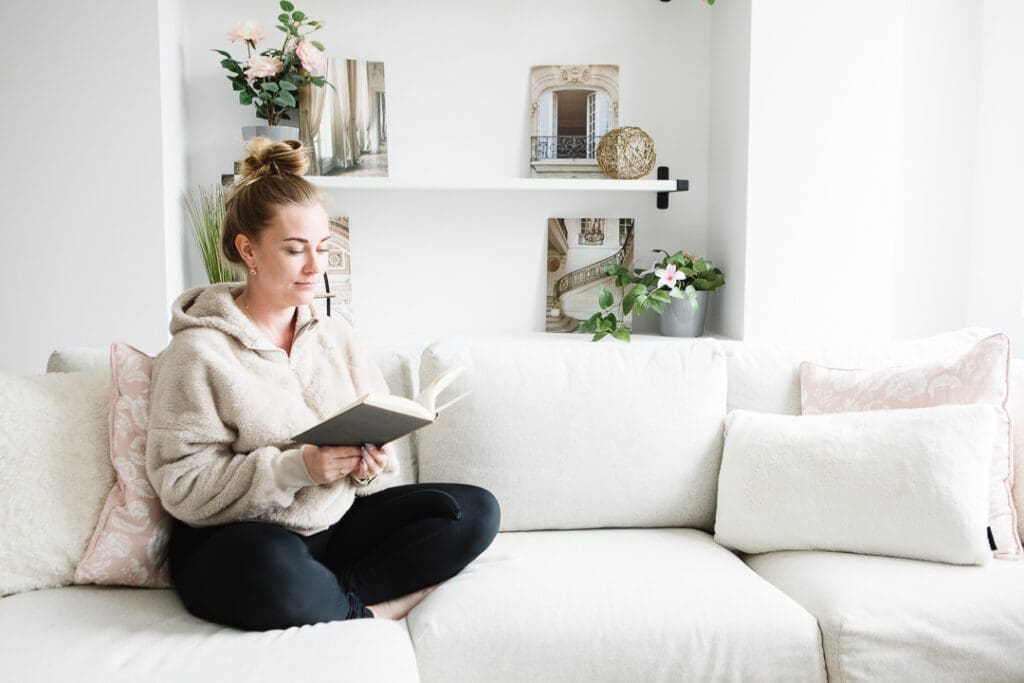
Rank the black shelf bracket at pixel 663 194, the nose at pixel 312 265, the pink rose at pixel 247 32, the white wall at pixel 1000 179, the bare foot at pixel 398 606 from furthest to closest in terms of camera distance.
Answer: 1. the black shelf bracket at pixel 663 194
2. the white wall at pixel 1000 179
3. the pink rose at pixel 247 32
4. the nose at pixel 312 265
5. the bare foot at pixel 398 606

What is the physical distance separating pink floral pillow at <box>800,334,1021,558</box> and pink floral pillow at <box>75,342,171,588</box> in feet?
4.53

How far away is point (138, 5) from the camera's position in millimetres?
2590

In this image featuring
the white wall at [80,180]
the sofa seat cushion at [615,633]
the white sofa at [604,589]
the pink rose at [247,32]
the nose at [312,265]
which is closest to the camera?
the white sofa at [604,589]

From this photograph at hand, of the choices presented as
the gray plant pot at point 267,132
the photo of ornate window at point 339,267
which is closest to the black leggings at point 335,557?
the photo of ornate window at point 339,267

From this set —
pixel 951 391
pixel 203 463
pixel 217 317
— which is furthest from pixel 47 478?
pixel 951 391

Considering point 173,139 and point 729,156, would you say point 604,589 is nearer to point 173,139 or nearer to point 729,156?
point 729,156

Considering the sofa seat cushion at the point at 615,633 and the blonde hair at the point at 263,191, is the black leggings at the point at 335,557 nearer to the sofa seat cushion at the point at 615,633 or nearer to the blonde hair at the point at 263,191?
the sofa seat cushion at the point at 615,633

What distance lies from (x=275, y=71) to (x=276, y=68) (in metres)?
0.01

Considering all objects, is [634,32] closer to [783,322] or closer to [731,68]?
[731,68]

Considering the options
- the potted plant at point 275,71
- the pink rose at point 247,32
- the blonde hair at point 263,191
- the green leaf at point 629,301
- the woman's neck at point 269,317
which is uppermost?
the pink rose at point 247,32

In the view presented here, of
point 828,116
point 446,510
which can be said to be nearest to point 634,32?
point 828,116

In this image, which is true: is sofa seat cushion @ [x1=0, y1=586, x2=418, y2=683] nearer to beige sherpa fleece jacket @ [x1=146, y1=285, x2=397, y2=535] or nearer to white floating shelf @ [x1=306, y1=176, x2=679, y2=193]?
beige sherpa fleece jacket @ [x1=146, y1=285, x2=397, y2=535]

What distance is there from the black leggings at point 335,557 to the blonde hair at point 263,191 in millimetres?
571

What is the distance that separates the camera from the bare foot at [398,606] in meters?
1.67
